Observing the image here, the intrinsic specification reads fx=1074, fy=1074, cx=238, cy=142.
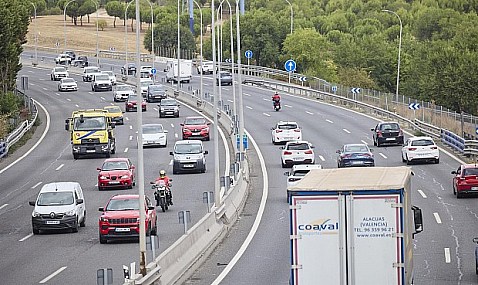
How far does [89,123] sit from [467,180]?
935 inches

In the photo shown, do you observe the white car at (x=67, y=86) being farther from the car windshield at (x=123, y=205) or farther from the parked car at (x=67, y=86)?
the car windshield at (x=123, y=205)

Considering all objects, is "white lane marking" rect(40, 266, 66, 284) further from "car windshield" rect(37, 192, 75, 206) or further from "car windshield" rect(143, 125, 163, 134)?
"car windshield" rect(143, 125, 163, 134)

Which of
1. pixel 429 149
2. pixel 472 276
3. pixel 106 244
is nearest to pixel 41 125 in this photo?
pixel 429 149

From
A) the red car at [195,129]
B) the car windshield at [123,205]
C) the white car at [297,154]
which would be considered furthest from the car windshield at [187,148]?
the car windshield at [123,205]

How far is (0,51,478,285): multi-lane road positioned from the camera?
2965cm

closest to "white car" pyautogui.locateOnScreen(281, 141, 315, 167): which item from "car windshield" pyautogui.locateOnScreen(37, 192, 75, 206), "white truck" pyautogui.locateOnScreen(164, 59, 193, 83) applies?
"car windshield" pyautogui.locateOnScreen(37, 192, 75, 206)

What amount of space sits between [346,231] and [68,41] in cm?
17313

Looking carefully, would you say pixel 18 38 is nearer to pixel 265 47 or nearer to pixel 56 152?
pixel 56 152

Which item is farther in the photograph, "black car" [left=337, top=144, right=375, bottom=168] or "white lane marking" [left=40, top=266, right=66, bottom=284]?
"black car" [left=337, top=144, right=375, bottom=168]

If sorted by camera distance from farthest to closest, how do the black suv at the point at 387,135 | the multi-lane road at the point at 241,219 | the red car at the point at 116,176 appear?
the black suv at the point at 387,135
the red car at the point at 116,176
the multi-lane road at the point at 241,219

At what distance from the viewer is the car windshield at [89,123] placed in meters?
59.7

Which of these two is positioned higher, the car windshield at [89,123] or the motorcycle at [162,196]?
the car windshield at [89,123]

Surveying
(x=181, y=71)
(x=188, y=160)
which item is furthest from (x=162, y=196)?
(x=181, y=71)

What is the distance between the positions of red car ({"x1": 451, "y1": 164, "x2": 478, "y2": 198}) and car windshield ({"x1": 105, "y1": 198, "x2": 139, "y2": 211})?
50.2ft
